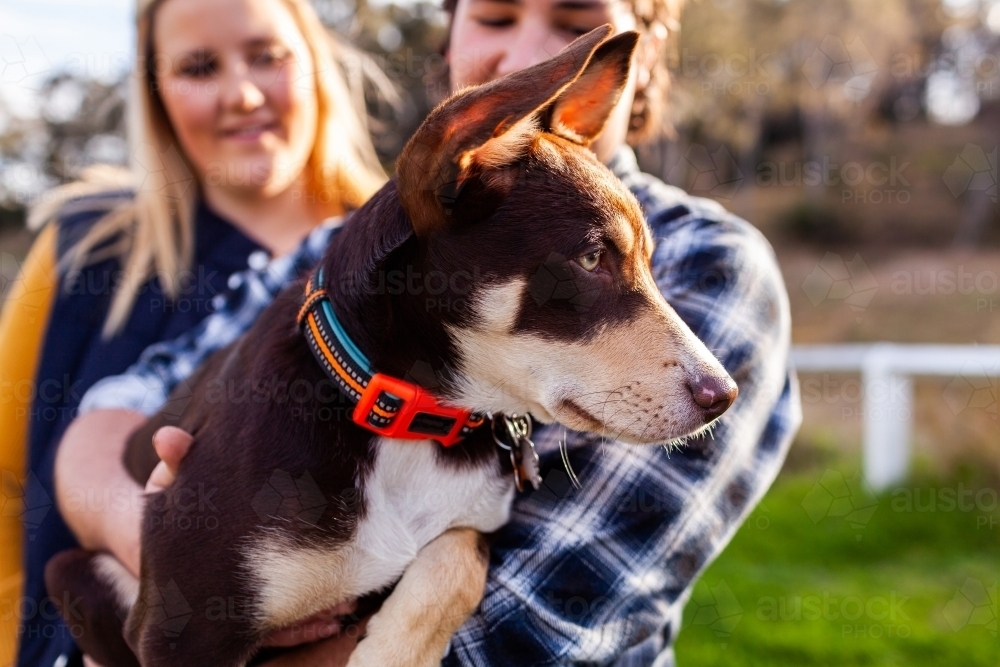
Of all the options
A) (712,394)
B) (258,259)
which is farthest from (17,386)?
(712,394)

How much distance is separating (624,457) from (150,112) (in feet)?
A: 8.75

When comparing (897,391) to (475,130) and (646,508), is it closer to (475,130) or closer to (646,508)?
(646,508)

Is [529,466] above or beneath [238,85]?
beneath

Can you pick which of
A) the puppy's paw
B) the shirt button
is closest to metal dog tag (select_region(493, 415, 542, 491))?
the puppy's paw

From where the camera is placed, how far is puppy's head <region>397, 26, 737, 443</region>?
6.13ft

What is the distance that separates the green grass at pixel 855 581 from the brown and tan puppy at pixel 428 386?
3129 millimetres

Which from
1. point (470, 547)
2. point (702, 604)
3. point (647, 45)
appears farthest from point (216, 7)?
point (702, 604)

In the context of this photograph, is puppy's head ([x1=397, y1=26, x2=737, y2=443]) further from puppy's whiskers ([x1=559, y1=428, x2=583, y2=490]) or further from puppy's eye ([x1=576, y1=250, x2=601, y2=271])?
puppy's whiskers ([x1=559, y1=428, x2=583, y2=490])

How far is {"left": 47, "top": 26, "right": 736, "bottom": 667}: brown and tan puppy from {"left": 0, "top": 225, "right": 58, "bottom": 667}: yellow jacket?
1575 mm

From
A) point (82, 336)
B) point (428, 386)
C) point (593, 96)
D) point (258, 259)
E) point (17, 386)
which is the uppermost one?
point (593, 96)

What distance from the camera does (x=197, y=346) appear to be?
3.02 metres

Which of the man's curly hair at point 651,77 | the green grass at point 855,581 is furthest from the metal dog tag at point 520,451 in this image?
the green grass at point 855,581

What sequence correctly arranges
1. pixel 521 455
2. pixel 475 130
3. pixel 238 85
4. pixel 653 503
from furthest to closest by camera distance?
1. pixel 238 85
2. pixel 521 455
3. pixel 653 503
4. pixel 475 130

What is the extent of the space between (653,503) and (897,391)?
17.4ft
